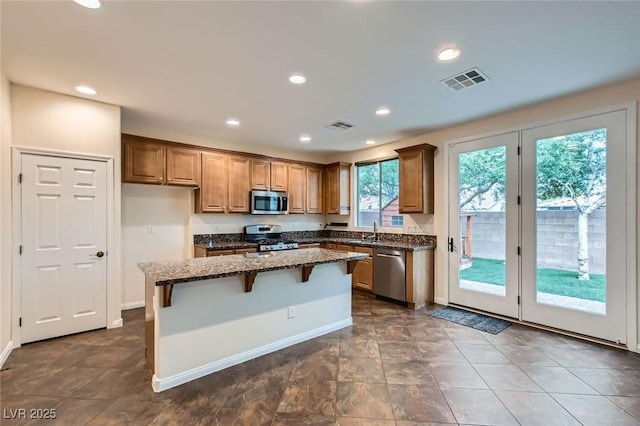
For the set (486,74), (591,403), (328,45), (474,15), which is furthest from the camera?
(486,74)

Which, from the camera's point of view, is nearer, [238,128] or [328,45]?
[328,45]

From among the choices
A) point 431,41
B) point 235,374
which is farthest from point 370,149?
point 235,374

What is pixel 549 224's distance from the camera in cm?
348

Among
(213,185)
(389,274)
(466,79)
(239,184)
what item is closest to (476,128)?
(466,79)

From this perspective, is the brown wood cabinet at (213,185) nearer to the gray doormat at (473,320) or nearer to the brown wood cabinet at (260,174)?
the brown wood cabinet at (260,174)

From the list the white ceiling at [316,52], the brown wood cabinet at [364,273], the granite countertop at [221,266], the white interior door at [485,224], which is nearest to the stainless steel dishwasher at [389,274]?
the brown wood cabinet at [364,273]

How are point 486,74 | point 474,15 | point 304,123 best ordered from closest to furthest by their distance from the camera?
1. point 474,15
2. point 486,74
3. point 304,123

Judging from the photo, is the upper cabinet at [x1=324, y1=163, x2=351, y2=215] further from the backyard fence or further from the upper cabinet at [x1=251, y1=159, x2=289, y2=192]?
the backyard fence

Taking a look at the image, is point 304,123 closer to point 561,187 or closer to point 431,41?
point 431,41

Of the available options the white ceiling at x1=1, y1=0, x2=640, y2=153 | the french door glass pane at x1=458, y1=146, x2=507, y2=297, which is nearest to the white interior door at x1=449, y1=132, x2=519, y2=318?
the french door glass pane at x1=458, y1=146, x2=507, y2=297

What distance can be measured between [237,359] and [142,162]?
3.12 metres

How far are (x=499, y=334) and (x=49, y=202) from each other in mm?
5220

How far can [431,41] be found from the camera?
2.27m

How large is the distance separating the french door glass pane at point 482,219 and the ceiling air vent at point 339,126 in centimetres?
171
